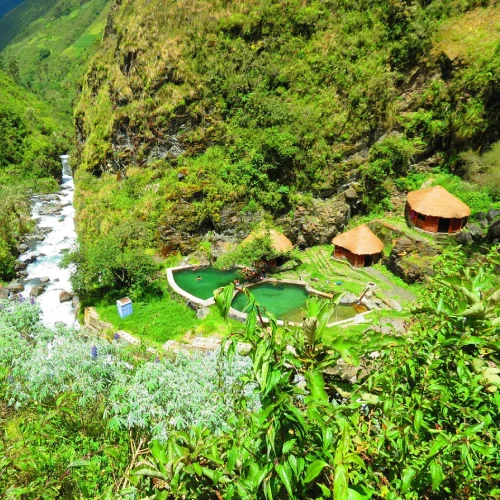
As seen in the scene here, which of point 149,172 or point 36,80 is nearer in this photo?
point 149,172

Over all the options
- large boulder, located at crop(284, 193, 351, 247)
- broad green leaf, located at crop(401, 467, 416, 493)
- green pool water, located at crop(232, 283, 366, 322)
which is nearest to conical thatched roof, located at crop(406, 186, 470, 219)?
large boulder, located at crop(284, 193, 351, 247)

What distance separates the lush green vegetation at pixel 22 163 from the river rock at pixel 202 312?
1665 centimetres

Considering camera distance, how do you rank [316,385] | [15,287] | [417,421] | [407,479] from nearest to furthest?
1. [407,479]
2. [417,421]
3. [316,385]
4. [15,287]

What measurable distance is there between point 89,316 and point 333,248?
14.3 meters

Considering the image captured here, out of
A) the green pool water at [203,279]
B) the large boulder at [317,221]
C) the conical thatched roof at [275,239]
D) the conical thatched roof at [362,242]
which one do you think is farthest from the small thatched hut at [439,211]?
the green pool water at [203,279]

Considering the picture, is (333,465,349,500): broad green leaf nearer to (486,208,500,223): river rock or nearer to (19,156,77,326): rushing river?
(19,156,77,326): rushing river

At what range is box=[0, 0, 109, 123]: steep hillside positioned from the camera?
9754 centimetres

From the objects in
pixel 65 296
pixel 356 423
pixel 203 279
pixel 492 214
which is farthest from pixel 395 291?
pixel 65 296

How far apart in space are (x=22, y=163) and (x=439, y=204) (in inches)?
1813

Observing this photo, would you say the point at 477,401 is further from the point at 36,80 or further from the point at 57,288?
the point at 36,80

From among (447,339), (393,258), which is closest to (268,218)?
(393,258)

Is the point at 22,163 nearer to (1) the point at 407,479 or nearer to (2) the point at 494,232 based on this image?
(2) the point at 494,232

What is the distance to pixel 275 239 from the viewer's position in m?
20.7

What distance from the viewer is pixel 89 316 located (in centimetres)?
1733
